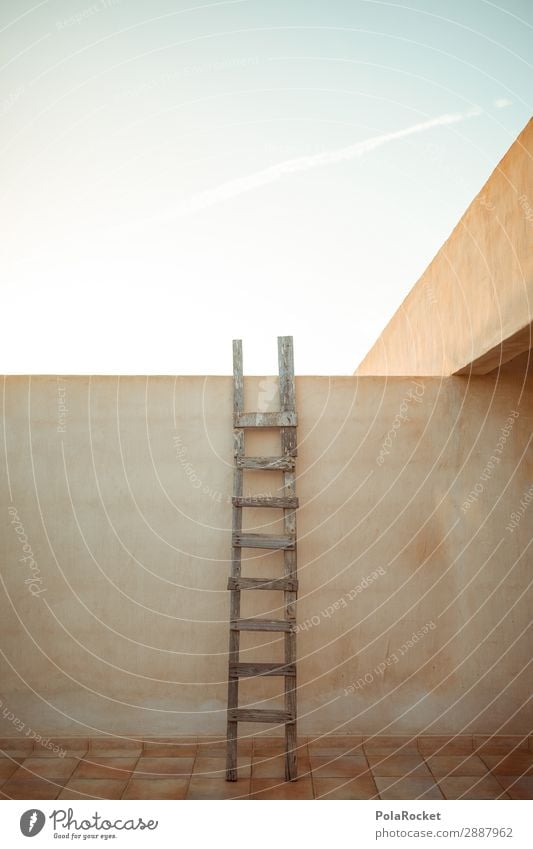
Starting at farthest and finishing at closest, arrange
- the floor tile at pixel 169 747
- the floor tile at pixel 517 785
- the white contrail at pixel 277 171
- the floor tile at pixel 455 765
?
the white contrail at pixel 277 171 → the floor tile at pixel 169 747 → the floor tile at pixel 455 765 → the floor tile at pixel 517 785

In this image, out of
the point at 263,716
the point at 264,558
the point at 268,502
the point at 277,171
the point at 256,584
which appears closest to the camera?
the point at 263,716

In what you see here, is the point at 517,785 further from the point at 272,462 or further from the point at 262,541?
the point at 272,462

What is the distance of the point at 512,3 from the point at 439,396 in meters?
2.38

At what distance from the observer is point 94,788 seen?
4387mm

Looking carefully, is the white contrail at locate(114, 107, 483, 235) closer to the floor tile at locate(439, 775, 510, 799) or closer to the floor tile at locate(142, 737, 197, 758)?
the floor tile at locate(142, 737, 197, 758)

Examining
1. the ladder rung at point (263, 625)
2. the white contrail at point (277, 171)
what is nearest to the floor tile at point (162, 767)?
the ladder rung at point (263, 625)

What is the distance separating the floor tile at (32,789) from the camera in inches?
168

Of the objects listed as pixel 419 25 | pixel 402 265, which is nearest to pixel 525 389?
pixel 402 265

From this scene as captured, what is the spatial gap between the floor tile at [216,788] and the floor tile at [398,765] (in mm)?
845

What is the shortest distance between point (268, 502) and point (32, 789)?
2217 mm

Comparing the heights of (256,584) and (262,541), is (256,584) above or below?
below

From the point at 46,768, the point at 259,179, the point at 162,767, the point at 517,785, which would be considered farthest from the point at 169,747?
the point at 259,179

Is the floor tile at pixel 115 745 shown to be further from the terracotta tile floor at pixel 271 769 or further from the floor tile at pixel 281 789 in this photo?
the floor tile at pixel 281 789
